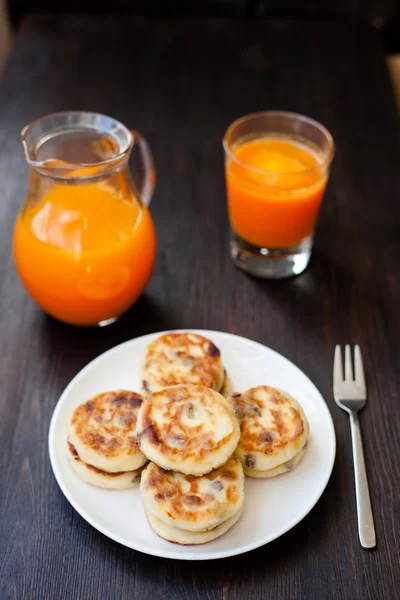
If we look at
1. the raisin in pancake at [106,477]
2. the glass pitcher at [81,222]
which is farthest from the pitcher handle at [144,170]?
the raisin in pancake at [106,477]

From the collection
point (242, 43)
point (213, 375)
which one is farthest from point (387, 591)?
point (242, 43)

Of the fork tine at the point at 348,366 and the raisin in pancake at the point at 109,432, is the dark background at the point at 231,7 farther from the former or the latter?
the raisin in pancake at the point at 109,432

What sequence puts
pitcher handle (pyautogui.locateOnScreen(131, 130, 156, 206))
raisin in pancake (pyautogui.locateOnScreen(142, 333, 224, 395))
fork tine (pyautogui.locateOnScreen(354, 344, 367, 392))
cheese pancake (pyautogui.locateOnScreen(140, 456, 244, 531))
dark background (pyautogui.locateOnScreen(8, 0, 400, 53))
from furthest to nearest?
dark background (pyautogui.locateOnScreen(8, 0, 400, 53)) < pitcher handle (pyautogui.locateOnScreen(131, 130, 156, 206)) < fork tine (pyautogui.locateOnScreen(354, 344, 367, 392)) < raisin in pancake (pyautogui.locateOnScreen(142, 333, 224, 395)) < cheese pancake (pyautogui.locateOnScreen(140, 456, 244, 531))

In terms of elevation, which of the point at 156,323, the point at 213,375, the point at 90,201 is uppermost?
the point at 90,201

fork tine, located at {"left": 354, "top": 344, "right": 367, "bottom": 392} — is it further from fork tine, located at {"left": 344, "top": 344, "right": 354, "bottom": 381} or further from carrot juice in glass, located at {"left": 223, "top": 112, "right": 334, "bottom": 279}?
carrot juice in glass, located at {"left": 223, "top": 112, "right": 334, "bottom": 279}

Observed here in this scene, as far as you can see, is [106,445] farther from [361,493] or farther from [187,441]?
[361,493]

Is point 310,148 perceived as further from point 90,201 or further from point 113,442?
point 113,442

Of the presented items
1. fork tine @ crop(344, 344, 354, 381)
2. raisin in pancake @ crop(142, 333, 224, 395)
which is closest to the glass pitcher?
raisin in pancake @ crop(142, 333, 224, 395)
